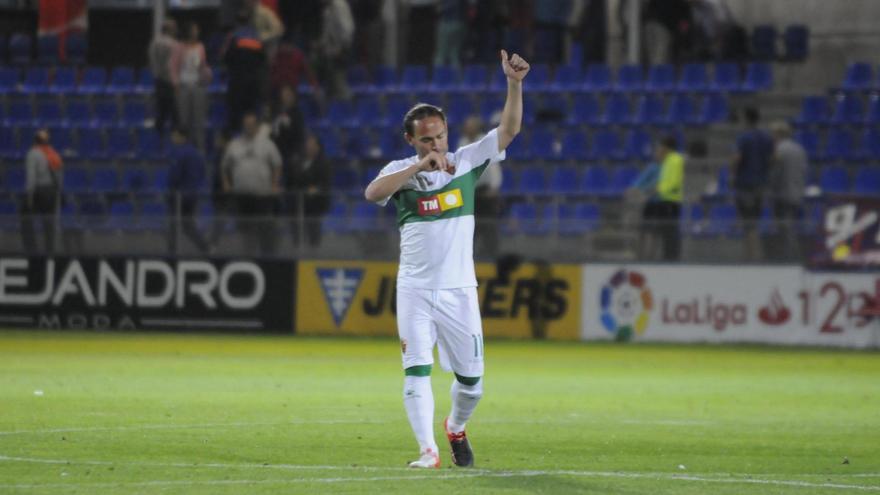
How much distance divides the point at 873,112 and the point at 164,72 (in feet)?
38.5

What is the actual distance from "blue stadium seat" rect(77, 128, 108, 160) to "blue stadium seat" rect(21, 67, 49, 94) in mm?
2503

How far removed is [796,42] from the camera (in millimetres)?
28719

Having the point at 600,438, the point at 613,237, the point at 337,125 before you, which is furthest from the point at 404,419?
the point at 337,125

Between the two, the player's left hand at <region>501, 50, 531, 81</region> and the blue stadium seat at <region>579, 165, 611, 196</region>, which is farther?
the blue stadium seat at <region>579, 165, 611, 196</region>

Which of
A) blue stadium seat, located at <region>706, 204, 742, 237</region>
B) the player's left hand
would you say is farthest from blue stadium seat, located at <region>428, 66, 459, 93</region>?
the player's left hand

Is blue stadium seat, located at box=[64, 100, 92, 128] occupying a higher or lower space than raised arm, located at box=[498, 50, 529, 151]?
lower

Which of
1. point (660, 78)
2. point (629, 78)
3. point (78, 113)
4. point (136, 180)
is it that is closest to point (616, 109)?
point (629, 78)

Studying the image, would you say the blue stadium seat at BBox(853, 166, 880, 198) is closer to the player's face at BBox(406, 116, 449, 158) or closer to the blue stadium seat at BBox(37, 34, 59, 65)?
the player's face at BBox(406, 116, 449, 158)

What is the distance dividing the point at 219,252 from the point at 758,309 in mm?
7575

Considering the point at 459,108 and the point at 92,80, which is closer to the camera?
the point at 459,108

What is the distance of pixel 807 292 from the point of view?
74.9ft

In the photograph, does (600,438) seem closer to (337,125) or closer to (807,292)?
(807,292)

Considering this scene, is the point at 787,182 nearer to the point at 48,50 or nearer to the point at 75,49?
the point at 75,49

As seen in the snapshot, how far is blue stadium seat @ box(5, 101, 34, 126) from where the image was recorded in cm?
3247
